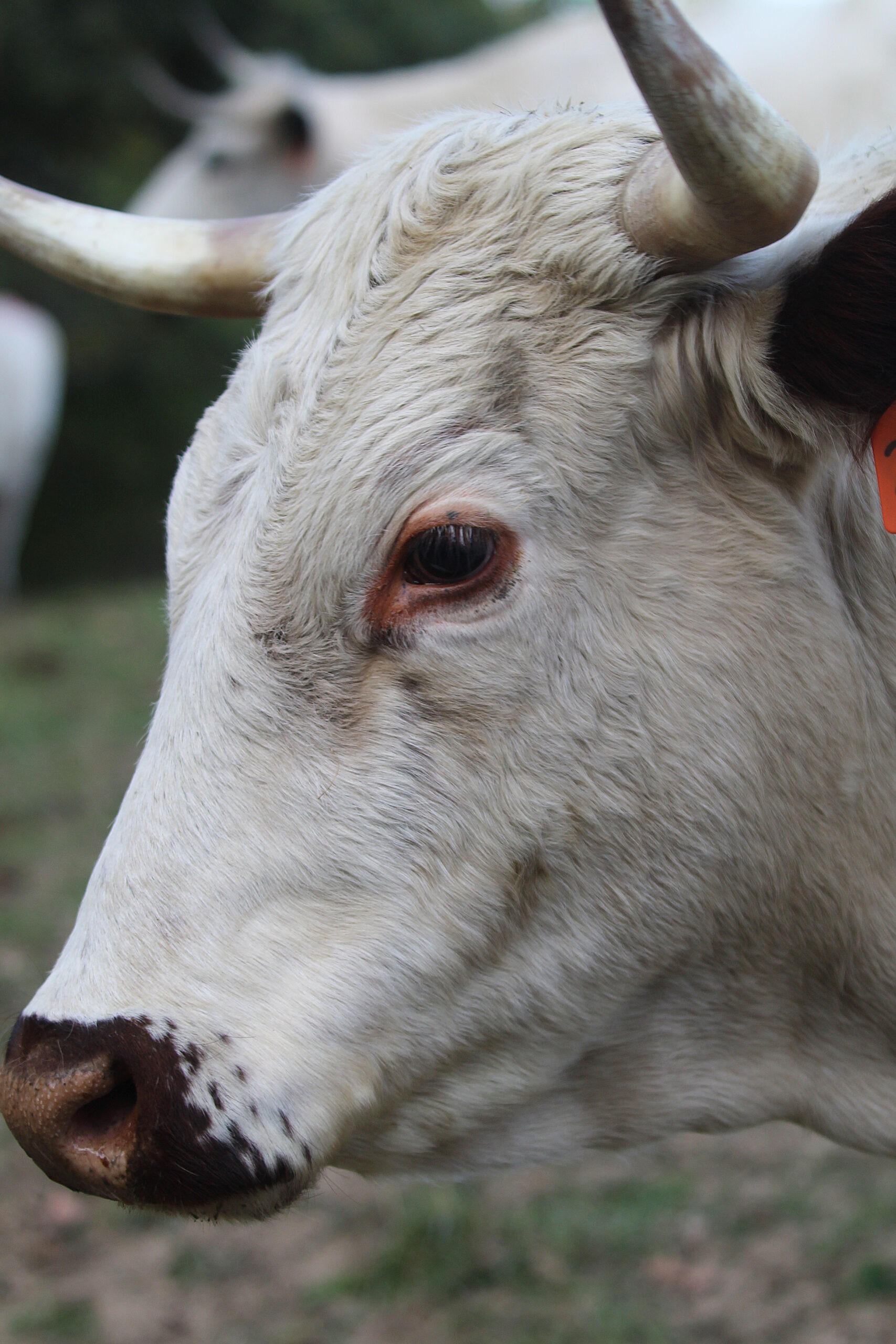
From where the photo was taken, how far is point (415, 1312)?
287 cm

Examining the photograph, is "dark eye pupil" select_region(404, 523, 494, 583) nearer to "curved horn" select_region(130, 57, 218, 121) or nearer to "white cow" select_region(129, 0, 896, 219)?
"white cow" select_region(129, 0, 896, 219)

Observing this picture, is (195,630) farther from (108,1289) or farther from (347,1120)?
(108,1289)

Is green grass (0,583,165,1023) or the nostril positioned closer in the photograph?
the nostril

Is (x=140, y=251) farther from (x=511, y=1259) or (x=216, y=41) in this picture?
(x=216, y=41)

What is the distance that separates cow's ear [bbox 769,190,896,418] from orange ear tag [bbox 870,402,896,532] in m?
0.02

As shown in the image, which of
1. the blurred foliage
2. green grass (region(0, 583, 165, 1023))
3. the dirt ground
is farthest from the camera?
the blurred foliage

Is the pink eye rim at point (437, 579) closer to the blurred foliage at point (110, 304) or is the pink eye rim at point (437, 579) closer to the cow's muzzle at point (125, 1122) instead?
the cow's muzzle at point (125, 1122)

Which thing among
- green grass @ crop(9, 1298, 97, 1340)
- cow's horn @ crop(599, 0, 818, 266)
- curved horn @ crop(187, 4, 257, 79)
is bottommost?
green grass @ crop(9, 1298, 97, 1340)

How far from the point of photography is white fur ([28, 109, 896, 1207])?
1.56m

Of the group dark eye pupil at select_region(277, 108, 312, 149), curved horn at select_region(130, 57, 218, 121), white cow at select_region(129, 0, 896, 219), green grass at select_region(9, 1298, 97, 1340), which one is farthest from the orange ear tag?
curved horn at select_region(130, 57, 218, 121)

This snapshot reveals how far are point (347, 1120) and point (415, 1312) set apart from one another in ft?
5.10

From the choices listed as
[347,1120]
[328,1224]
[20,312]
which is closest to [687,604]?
[347,1120]

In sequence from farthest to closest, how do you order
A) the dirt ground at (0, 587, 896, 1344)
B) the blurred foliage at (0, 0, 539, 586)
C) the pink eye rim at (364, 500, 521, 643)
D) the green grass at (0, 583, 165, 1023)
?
the blurred foliage at (0, 0, 539, 586) < the green grass at (0, 583, 165, 1023) < the dirt ground at (0, 587, 896, 1344) < the pink eye rim at (364, 500, 521, 643)

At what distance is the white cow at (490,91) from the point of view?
16.3 feet
